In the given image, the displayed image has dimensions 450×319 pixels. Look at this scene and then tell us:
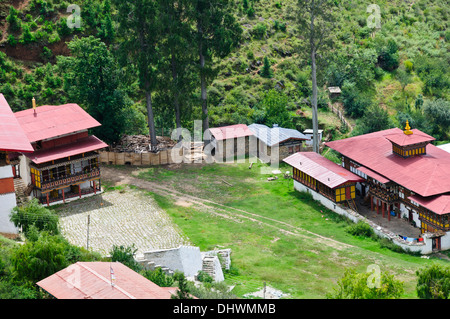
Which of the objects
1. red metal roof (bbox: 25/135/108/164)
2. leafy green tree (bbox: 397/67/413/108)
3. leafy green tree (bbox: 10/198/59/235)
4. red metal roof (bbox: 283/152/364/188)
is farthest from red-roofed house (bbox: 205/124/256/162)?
leafy green tree (bbox: 397/67/413/108)

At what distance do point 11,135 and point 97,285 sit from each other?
20.4 m

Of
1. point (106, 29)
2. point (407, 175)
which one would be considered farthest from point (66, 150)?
point (407, 175)

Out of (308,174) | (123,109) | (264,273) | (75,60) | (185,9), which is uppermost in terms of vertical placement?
(185,9)

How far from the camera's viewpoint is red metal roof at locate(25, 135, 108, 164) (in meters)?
58.0

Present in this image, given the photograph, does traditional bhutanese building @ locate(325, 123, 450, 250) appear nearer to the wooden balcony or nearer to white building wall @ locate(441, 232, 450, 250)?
white building wall @ locate(441, 232, 450, 250)

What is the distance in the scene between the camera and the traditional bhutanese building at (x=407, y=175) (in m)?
54.9

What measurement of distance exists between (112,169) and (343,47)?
45553mm

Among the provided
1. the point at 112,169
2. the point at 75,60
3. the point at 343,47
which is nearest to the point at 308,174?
the point at 112,169

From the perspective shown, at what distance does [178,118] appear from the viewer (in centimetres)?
7288

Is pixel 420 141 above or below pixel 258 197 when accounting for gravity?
above

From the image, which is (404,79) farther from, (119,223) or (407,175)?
(119,223)

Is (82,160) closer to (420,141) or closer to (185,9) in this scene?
(185,9)

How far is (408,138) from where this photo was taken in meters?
61.9

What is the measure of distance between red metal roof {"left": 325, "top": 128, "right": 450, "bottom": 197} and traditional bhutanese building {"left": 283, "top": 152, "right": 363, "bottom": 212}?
2363mm
